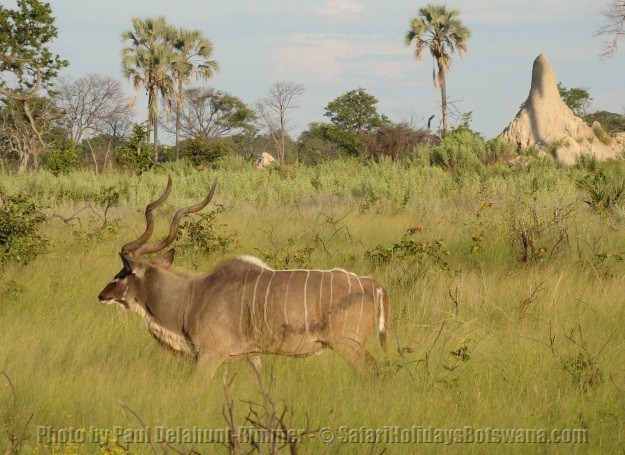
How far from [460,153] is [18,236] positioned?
1414 cm

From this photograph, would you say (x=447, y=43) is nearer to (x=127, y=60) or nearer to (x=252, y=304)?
(x=127, y=60)

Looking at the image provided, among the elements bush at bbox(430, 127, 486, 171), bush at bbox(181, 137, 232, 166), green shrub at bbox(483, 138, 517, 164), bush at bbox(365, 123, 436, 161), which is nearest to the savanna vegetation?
bush at bbox(430, 127, 486, 171)

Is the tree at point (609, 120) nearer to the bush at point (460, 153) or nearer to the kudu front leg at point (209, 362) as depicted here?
the bush at point (460, 153)

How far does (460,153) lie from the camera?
20.4 metres

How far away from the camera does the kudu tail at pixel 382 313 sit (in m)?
5.11

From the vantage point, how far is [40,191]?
15.4 metres

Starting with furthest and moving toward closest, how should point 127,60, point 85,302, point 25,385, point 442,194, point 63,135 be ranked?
1. point 63,135
2. point 127,60
3. point 442,194
4. point 85,302
5. point 25,385

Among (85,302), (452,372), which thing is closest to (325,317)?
(452,372)

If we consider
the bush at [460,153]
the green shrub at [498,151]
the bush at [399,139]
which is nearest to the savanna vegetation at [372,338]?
A: the bush at [460,153]

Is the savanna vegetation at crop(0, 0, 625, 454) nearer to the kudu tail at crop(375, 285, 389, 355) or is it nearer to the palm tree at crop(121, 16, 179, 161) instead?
the kudu tail at crop(375, 285, 389, 355)

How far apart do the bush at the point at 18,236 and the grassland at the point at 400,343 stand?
0.44 ft

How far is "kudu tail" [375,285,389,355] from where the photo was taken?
5.11 m

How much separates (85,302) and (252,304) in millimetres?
2288

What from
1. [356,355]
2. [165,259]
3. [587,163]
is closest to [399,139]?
[587,163]
